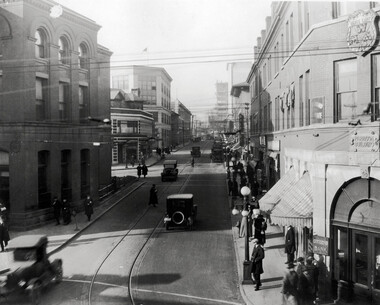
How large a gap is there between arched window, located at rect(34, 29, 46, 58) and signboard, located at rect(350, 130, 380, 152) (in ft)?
60.2

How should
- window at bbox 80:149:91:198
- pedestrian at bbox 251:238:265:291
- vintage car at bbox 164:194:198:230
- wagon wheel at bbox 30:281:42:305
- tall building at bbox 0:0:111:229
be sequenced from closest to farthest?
wagon wheel at bbox 30:281:42:305 → pedestrian at bbox 251:238:265:291 → vintage car at bbox 164:194:198:230 → tall building at bbox 0:0:111:229 → window at bbox 80:149:91:198

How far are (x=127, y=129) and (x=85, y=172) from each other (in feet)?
116

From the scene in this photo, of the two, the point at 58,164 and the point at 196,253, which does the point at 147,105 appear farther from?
the point at 196,253

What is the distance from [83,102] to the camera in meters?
29.1

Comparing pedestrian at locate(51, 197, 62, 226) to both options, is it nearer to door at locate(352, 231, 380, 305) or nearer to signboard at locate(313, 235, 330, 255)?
signboard at locate(313, 235, 330, 255)

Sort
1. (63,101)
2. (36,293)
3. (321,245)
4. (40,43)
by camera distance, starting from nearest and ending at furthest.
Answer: (36,293), (321,245), (40,43), (63,101)

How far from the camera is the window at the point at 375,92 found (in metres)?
12.7

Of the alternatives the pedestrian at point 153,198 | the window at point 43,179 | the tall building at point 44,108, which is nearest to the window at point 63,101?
the tall building at point 44,108

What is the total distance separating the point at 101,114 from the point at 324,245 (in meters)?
26.7

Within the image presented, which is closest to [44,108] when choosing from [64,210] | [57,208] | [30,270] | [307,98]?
[57,208]

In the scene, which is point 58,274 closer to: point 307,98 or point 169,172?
point 307,98

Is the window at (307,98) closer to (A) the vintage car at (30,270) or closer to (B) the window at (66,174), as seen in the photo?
(A) the vintage car at (30,270)

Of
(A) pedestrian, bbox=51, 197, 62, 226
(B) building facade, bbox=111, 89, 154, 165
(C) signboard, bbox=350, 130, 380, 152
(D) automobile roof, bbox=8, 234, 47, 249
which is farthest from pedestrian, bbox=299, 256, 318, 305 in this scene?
(B) building facade, bbox=111, 89, 154, 165

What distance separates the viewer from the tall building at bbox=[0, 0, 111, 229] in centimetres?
2289
